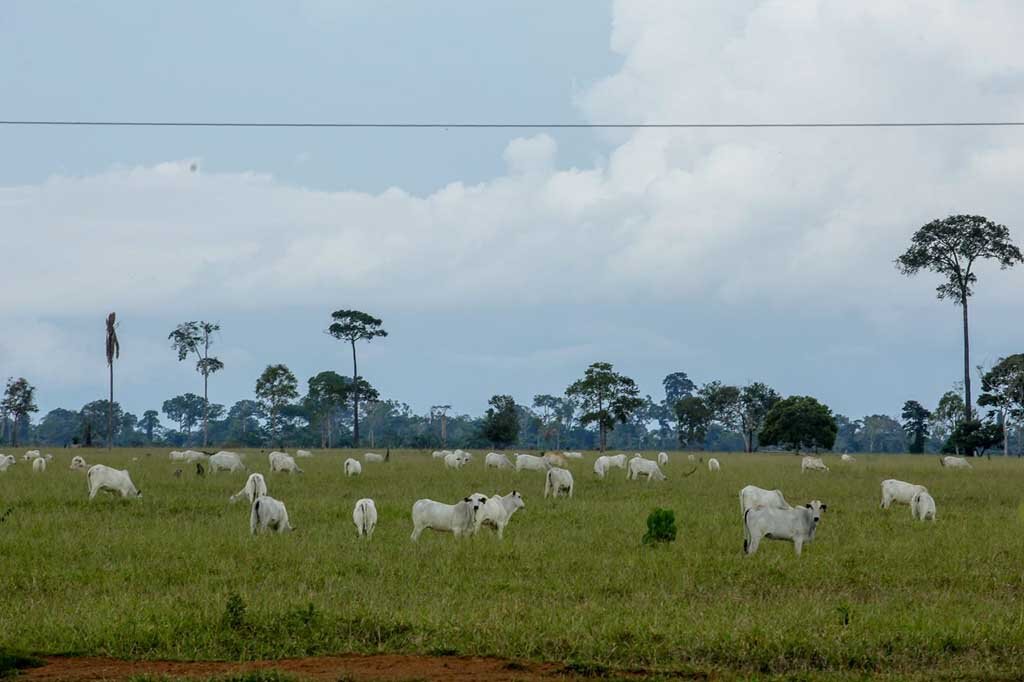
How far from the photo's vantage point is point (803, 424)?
251ft

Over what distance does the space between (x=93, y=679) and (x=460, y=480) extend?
2423 centimetres

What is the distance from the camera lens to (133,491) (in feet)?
86.7

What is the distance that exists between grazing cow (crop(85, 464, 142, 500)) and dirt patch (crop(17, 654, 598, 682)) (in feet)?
53.1

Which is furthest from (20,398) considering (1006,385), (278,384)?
(1006,385)

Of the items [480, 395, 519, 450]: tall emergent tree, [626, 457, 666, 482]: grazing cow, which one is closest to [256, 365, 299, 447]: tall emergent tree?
[480, 395, 519, 450]: tall emergent tree

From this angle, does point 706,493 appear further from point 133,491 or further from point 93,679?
point 93,679

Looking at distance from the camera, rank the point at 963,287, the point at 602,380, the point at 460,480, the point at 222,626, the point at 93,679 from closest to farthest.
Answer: the point at 93,679
the point at 222,626
the point at 460,480
the point at 963,287
the point at 602,380

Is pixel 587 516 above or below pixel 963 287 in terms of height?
below

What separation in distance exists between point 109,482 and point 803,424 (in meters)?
58.6

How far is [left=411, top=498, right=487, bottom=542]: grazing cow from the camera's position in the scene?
19.5 m

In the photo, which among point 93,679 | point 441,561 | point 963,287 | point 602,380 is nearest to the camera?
point 93,679

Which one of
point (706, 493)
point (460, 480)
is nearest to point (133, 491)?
point (460, 480)

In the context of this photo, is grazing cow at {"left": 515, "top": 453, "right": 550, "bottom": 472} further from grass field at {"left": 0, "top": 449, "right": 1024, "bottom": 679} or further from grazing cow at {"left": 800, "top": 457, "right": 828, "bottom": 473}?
grass field at {"left": 0, "top": 449, "right": 1024, "bottom": 679}

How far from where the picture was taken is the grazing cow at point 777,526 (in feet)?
58.3
